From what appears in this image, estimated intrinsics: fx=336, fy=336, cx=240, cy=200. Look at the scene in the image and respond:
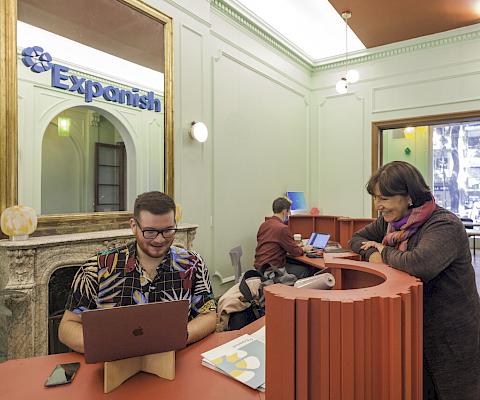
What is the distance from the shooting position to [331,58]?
19.1 ft

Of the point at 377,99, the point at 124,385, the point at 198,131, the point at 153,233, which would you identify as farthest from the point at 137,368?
the point at 377,99

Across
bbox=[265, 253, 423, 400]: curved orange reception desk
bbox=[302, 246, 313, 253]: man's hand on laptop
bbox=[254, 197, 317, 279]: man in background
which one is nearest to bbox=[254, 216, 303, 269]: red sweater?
bbox=[254, 197, 317, 279]: man in background

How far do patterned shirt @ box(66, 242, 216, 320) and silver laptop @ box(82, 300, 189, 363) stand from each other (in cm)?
46

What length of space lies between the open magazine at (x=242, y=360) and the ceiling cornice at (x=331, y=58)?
4005mm

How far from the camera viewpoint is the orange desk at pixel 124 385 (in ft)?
3.34

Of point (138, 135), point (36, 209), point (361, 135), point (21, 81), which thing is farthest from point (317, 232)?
point (21, 81)

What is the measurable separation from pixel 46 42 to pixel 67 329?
2.06 metres

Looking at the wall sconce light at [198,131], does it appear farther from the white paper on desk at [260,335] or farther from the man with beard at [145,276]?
the white paper on desk at [260,335]

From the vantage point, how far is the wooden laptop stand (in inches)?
40.7

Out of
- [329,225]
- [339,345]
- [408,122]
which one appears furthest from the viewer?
[408,122]

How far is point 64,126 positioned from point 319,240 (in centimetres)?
309

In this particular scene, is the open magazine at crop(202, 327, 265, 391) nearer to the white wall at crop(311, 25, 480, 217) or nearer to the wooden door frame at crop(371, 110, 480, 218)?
the wooden door frame at crop(371, 110, 480, 218)

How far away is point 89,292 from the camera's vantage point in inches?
57.6

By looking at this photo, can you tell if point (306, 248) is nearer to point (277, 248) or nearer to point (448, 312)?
point (277, 248)
